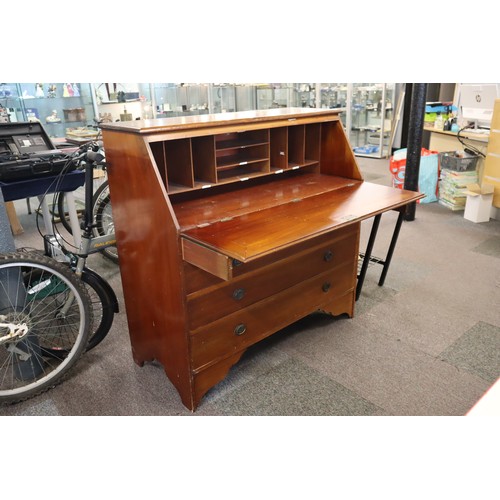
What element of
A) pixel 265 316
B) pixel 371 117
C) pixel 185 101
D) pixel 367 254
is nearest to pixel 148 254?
pixel 265 316

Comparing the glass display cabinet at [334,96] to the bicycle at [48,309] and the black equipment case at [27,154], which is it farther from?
the bicycle at [48,309]

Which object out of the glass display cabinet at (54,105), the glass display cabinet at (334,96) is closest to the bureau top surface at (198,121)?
the glass display cabinet at (54,105)

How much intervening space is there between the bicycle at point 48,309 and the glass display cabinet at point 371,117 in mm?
5722

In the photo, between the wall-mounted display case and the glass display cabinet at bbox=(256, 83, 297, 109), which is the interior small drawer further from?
the glass display cabinet at bbox=(256, 83, 297, 109)

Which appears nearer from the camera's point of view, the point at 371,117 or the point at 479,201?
the point at 479,201

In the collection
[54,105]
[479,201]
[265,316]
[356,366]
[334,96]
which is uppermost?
[54,105]

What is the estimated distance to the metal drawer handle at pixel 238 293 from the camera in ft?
6.61

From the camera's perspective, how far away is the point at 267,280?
215 cm

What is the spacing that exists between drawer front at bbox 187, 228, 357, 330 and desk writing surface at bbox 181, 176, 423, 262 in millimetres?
268

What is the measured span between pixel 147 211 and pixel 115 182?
0.26 meters

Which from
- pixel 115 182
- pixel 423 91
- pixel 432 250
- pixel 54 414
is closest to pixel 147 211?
pixel 115 182

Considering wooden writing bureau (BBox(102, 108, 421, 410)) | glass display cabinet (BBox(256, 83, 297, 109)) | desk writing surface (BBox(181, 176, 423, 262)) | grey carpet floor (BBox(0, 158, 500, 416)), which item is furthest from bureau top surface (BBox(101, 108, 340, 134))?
glass display cabinet (BBox(256, 83, 297, 109))

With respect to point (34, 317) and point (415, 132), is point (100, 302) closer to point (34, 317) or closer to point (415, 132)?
point (34, 317)

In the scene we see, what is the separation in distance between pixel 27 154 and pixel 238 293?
1662 millimetres
